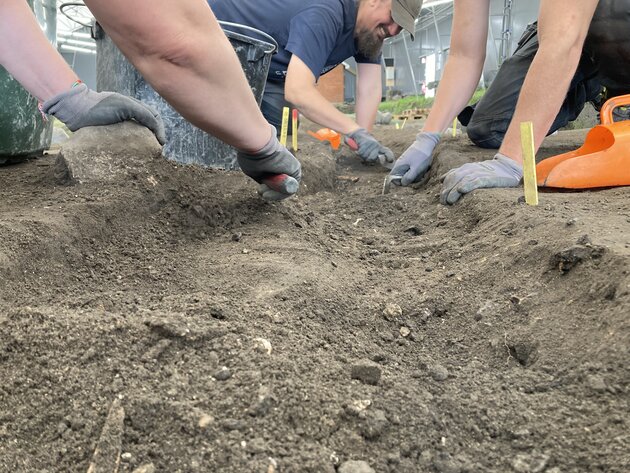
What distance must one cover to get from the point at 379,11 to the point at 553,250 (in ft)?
7.91

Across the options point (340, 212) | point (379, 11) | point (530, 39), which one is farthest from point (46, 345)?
point (530, 39)

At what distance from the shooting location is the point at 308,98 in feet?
10.5

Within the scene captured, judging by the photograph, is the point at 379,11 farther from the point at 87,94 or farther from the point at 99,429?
the point at 99,429

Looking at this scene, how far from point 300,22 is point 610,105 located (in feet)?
5.67

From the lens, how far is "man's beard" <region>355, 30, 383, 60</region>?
3467 millimetres

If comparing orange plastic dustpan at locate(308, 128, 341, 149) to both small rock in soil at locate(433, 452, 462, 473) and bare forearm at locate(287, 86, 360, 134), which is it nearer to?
bare forearm at locate(287, 86, 360, 134)

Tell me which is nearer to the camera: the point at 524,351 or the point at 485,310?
the point at 524,351

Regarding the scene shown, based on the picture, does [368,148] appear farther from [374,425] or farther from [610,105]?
[374,425]

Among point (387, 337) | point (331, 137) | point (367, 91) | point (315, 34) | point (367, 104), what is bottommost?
point (331, 137)

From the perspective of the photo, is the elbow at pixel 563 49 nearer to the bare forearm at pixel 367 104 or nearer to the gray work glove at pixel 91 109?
the gray work glove at pixel 91 109

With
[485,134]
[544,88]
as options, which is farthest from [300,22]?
[544,88]

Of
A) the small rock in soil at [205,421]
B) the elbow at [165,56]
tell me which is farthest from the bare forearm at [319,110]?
the small rock in soil at [205,421]

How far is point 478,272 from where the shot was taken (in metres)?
1.38

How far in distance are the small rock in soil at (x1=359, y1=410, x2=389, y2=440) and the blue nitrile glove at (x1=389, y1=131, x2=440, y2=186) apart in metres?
2.18
